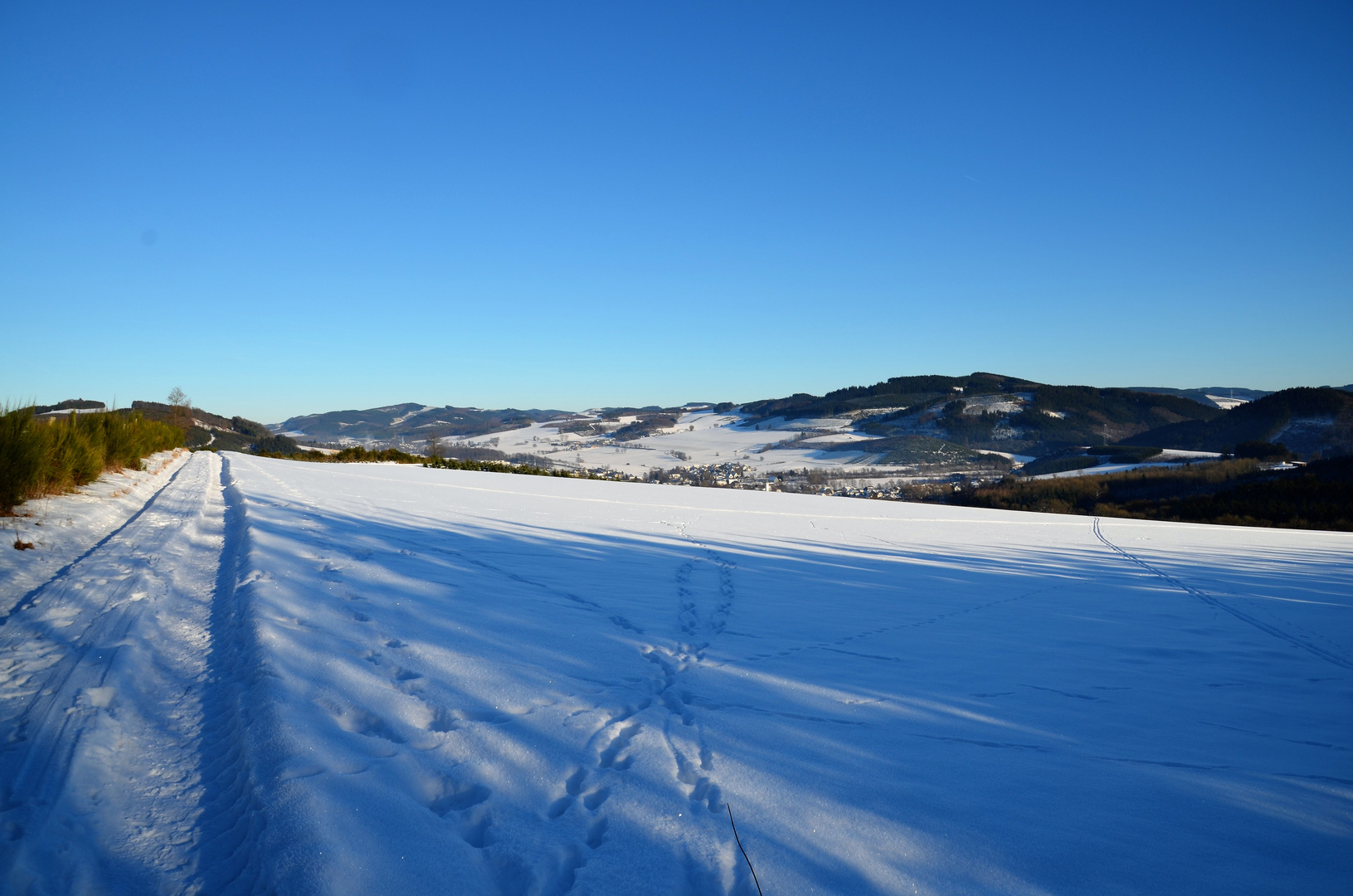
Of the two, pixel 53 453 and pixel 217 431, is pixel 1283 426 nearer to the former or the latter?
pixel 53 453

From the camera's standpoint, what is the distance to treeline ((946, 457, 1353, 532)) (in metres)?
25.5

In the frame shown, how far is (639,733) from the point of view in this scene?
2553mm

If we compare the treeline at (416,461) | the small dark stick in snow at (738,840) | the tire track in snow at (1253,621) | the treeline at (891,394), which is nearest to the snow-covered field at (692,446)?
the treeline at (891,394)

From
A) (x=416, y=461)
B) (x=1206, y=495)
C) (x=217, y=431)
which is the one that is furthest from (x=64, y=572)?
(x=217, y=431)

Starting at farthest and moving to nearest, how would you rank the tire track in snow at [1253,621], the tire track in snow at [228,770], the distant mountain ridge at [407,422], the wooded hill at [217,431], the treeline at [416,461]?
the distant mountain ridge at [407,422], the wooded hill at [217,431], the treeline at [416,461], the tire track in snow at [1253,621], the tire track in snow at [228,770]

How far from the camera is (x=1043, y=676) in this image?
352 cm

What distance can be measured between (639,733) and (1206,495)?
39429mm

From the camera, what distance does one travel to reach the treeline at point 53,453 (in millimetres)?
6220

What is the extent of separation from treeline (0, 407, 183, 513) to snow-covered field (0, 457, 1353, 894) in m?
2.01

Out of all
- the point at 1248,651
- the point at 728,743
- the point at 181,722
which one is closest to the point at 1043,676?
the point at 1248,651

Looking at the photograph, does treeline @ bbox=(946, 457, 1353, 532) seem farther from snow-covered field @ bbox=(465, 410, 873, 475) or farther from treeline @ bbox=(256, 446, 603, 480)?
snow-covered field @ bbox=(465, 410, 873, 475)

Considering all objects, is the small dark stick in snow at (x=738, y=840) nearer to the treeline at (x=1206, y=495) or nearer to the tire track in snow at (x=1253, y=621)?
the tire track in snow at (x=1253, y=621)

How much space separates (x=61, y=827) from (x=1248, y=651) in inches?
245

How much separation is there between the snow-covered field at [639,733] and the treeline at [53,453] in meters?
2.01
